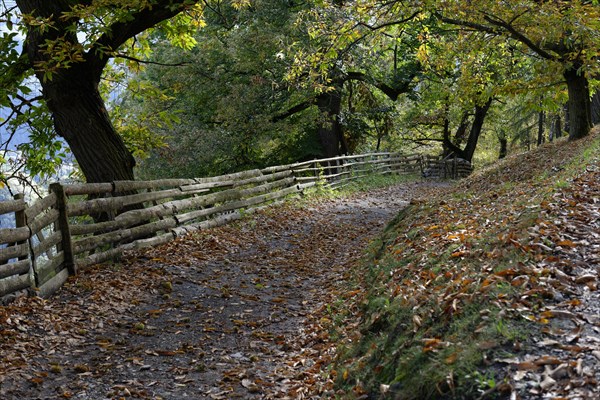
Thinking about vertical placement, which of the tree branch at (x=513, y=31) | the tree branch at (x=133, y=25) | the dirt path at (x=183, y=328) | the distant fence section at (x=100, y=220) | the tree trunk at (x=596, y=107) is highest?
the tree branch at (x=133, y=25)

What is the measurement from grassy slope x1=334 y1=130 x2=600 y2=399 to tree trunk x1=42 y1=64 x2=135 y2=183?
15.1 feet

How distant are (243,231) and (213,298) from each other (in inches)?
158

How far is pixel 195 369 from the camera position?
18.0 feet

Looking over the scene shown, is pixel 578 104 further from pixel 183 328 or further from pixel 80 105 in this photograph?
pixel 183 328

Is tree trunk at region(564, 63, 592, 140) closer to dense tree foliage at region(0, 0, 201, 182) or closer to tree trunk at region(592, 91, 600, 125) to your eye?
tree trunk at region(592, 91, 600, 125)

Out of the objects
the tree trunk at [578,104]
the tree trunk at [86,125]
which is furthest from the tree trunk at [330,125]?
the tree trunk at [86,125]

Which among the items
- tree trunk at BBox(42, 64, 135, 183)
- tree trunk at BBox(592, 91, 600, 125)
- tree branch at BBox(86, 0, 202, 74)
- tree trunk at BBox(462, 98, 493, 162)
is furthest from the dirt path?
tree trunk at BBox(462, 98, 493, 162)

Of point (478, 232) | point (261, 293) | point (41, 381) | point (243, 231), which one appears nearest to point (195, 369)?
point (41, 381)

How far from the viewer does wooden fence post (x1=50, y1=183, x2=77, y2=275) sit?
7.54m

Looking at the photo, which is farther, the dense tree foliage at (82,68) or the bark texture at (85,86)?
the bark texture at (85,86)

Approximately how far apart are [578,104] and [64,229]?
41.5 ft

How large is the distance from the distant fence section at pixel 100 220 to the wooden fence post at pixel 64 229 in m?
0.01

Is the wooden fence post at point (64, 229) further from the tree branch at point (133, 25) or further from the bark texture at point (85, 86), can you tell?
the tree branch at point (133, 25)

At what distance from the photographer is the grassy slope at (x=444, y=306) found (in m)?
3.70
